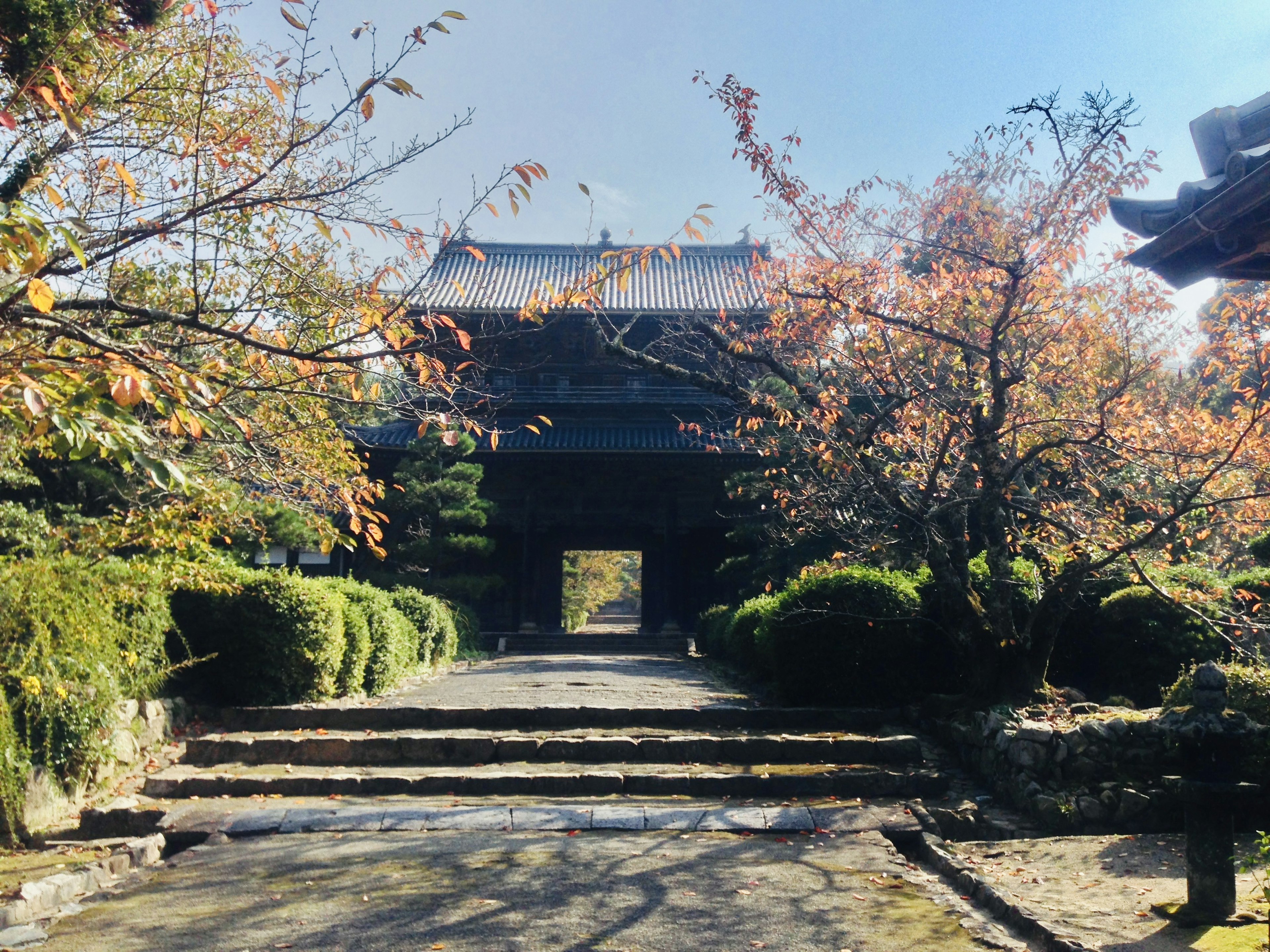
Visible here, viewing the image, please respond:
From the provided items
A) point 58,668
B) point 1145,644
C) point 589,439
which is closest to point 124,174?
point 58,668

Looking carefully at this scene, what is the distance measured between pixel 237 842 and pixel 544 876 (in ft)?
6.81

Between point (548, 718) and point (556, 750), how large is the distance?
3.27 feet

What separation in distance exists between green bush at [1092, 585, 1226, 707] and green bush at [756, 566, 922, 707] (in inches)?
66.4

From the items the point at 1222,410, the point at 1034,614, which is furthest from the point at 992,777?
the point at 1222,410

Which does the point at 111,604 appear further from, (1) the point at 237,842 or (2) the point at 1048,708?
(2) the point at 1048,708

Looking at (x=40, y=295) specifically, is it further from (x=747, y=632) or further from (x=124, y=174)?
(x=747, y=632)

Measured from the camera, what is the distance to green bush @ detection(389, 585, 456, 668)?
13.0 meters

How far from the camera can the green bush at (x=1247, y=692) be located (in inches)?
234

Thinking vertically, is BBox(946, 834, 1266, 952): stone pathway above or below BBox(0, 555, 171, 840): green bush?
below

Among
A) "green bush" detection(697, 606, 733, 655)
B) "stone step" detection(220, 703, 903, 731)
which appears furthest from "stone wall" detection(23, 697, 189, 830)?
"green bush" detection(697, 606, 733, 655)

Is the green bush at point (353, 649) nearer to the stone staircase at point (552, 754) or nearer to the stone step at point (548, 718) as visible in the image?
the stone step at point (548, 718)

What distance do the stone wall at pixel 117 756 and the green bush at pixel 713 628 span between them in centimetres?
827

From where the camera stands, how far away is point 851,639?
8.83 m

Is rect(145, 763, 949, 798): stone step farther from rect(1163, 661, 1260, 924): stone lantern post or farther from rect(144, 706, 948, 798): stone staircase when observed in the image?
rect(1163, 661, 1260, 924): stone lantern post
